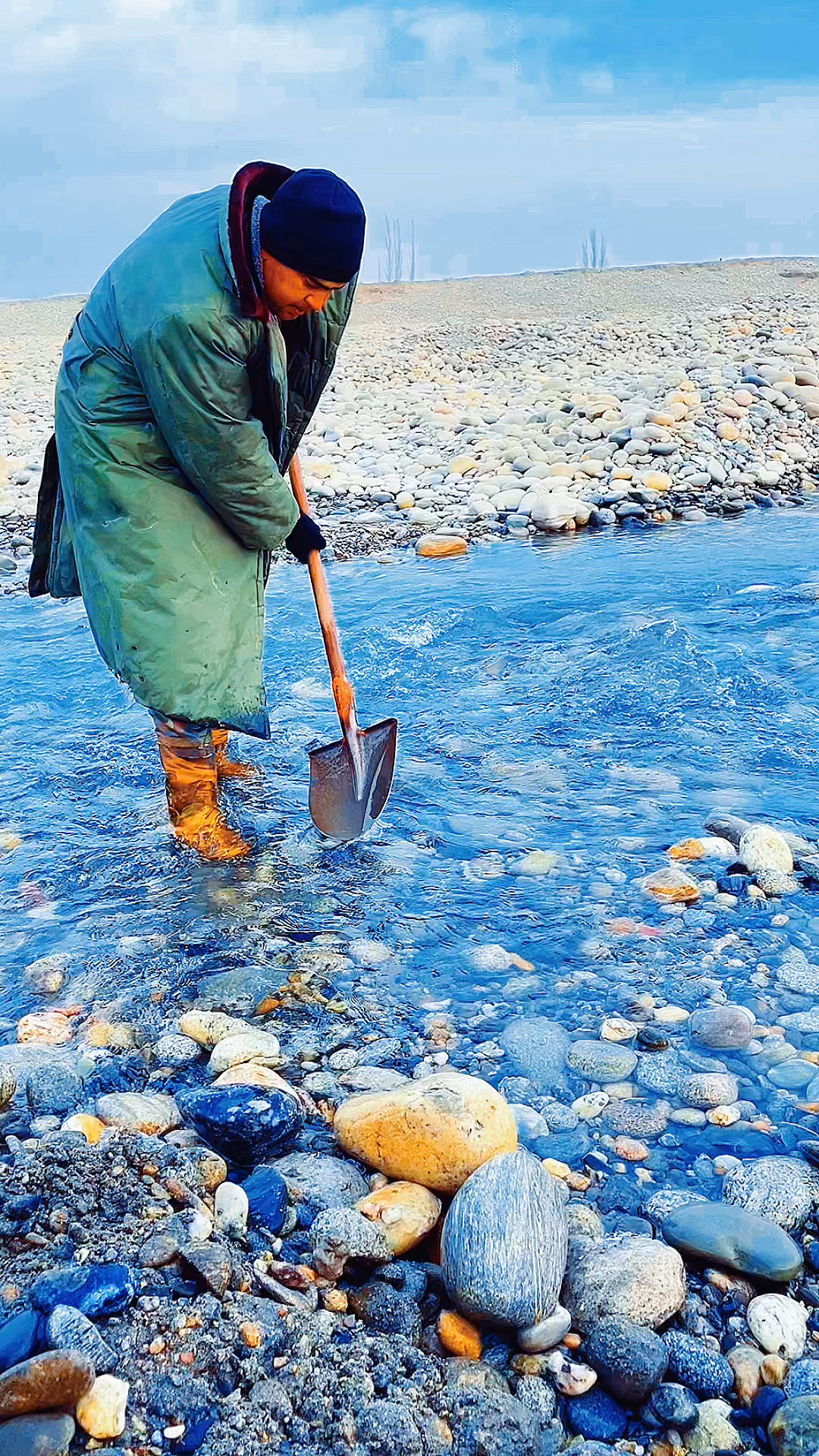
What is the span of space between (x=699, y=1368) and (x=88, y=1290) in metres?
0.88

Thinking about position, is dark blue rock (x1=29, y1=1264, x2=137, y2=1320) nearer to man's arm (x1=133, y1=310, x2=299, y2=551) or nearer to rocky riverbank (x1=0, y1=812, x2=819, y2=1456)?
rocky riverbank (x1=0, y1=812, x2=819, y2=1456)

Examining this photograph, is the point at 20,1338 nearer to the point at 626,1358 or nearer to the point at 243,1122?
the point at 243,1122

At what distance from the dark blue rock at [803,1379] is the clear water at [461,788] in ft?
3.31

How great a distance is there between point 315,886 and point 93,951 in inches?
25.1

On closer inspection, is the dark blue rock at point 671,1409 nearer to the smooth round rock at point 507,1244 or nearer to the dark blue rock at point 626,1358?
the dark blue rock at point 626,1358

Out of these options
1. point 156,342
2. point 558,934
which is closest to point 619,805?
point 558,934

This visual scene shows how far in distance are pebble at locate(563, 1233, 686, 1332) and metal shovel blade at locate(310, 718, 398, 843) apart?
1813 millimetres

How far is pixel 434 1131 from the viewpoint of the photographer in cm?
210

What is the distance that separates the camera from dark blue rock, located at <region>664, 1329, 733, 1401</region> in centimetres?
171

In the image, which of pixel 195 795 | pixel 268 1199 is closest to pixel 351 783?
pixel 195 795

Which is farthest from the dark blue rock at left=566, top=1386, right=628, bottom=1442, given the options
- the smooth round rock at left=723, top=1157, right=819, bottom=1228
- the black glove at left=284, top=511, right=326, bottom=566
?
the black glove at left=284, top=511, right=326, bottom=566

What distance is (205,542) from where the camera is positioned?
3051 millimetres

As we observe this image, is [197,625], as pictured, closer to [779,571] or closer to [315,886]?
[315,886]

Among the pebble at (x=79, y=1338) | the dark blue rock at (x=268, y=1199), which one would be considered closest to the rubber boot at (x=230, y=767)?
the dark blue rock at (x=268, y=1199)
